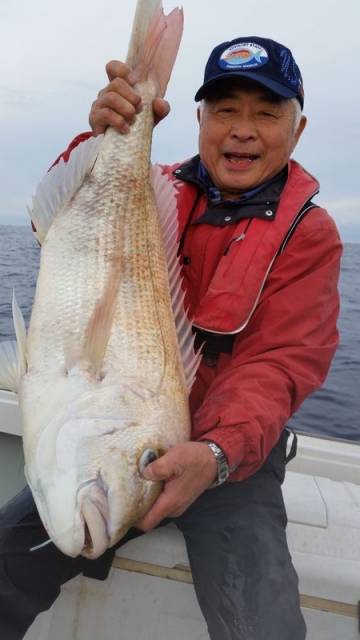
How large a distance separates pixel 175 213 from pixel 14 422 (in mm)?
1936

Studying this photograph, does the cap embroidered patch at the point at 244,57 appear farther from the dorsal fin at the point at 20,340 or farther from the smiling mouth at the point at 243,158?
the dorsal fin at the point at 20,340

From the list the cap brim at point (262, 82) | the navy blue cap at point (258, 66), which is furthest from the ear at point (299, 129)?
the cap brim at point (262, 82)

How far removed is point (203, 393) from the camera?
8.94 feet

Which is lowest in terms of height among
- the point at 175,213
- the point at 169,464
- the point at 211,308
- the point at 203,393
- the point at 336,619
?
the point at 336,619

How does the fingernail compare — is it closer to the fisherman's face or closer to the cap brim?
the fisherman's face

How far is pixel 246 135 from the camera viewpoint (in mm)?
2775

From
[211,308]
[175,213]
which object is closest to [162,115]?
[175,213]

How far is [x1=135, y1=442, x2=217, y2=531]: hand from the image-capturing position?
1965 millimetres

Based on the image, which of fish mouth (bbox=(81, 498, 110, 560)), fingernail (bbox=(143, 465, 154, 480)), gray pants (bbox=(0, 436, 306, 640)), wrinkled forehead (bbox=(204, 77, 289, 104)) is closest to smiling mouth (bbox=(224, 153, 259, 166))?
wrinkled forehead (bbox=(204, 77, 289, 104))

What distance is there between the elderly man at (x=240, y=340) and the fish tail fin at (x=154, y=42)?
0.48 feet

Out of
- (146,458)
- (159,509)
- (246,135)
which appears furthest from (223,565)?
(246,135)

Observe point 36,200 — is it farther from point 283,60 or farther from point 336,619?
point 336,619

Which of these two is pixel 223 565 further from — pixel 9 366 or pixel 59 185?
pixel 59 185

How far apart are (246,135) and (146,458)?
1.62 m
